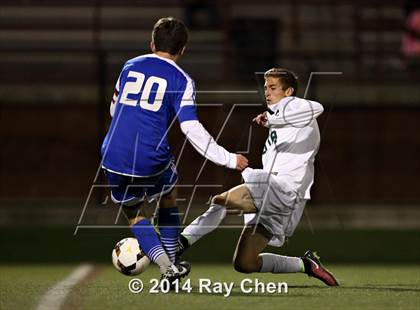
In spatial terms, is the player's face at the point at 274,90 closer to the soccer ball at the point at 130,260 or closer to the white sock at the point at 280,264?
the white sock at the point at 280,264

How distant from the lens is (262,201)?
23.5 ft

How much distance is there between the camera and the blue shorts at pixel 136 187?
6.91m

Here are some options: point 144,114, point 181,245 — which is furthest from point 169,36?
point 181,245

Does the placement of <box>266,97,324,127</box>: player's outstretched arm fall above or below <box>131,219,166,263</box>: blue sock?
above

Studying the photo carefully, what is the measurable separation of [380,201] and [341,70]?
1798 millimetres

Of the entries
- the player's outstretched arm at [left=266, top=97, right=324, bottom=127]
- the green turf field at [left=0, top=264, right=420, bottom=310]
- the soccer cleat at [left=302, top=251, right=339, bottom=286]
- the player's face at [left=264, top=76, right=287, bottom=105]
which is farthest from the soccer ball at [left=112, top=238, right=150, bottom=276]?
the player's face at [left=264, top=76, right=287, bottom=105]

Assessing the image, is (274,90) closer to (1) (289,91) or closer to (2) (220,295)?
(1) (289,91)

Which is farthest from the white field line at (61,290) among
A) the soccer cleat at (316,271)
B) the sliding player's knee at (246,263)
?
the soccer cleat at (316,271)

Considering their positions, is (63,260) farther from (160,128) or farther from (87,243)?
(160,128)

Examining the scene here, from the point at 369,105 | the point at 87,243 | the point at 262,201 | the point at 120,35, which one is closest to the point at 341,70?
the point at 369,105

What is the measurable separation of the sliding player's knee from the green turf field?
160mm

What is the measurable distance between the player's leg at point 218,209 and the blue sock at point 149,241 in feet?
1.27

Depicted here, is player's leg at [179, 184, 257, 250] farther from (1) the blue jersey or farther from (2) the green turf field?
(1) the blue jersey

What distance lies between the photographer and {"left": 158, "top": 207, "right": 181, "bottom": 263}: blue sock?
23.2 feet
